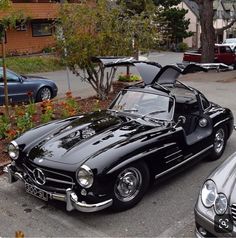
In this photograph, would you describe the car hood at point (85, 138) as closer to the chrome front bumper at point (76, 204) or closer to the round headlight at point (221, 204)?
the chrome front bumper at point (76, 204)

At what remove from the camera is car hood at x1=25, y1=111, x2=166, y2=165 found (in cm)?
487

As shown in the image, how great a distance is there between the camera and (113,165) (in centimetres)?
465

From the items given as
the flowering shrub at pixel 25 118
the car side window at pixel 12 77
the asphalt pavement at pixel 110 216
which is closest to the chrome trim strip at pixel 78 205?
the asphalt pavement at pixel 110 216

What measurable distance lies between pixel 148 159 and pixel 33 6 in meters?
27.9

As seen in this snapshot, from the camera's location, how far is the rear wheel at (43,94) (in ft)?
42.9

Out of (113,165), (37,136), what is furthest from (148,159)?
(37,136)

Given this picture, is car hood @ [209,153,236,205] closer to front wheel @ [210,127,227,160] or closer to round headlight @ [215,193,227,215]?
round headlight @ [215,193,227,215]

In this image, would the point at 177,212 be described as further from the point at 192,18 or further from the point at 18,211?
the point at 192,18

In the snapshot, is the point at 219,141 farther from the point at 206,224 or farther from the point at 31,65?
the point at 31,65

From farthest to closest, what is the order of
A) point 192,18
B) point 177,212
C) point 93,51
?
point 192,18, point 93,51, point 177,212

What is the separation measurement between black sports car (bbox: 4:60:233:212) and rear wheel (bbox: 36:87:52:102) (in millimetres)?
6816

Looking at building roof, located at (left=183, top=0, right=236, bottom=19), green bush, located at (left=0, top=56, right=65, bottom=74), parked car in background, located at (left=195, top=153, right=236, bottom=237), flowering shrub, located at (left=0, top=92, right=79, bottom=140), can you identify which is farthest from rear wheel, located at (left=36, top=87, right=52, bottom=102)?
building roof, located at (left=183, top=0, right=236, bottom=19)

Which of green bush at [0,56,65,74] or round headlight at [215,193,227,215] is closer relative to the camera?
round headlight at [215,193,227,215]

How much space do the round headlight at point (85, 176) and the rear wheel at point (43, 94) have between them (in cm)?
882
